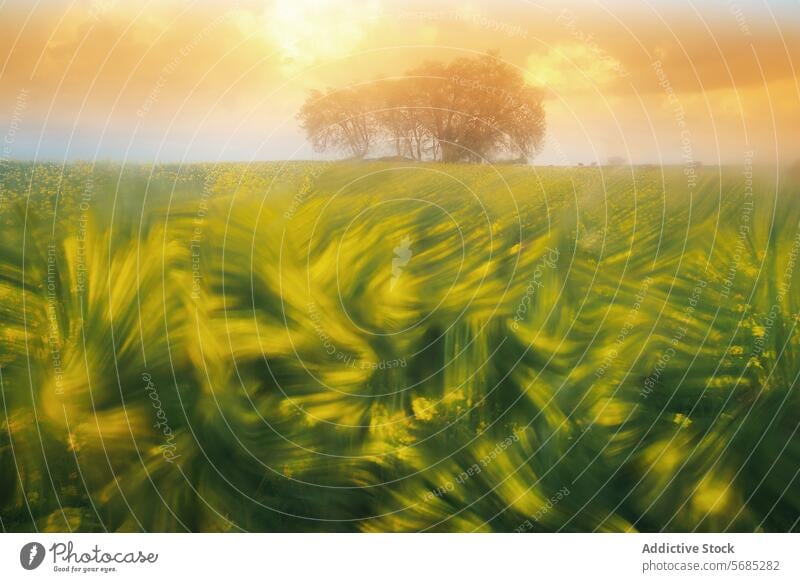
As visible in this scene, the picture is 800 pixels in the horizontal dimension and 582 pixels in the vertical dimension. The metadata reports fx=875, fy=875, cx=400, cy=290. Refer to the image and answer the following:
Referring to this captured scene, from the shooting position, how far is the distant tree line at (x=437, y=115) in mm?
3986

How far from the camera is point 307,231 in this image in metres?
4.04

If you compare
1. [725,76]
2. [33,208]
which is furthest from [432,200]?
[33,208]

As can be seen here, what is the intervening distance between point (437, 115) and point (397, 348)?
1089mm

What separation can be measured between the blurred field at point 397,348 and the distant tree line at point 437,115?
0.11 meters

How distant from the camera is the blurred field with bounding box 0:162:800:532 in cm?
397

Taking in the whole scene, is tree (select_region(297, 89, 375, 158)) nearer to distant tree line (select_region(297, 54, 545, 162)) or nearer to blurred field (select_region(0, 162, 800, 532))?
distant tree line (select_region(297, 54, 545, 162))

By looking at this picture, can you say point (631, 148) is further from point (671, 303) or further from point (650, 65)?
point (671, 303)

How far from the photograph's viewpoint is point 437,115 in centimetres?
402

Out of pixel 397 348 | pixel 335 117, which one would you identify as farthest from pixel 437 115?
pixel 397 348

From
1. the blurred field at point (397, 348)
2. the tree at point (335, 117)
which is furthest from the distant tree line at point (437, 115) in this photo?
the blurred field at point (397, 348)
